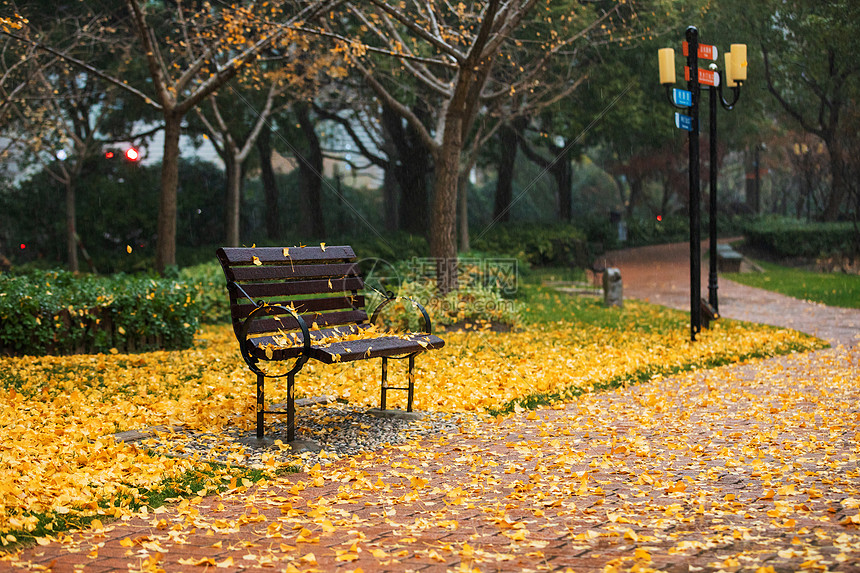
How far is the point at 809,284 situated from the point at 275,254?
15.8 m

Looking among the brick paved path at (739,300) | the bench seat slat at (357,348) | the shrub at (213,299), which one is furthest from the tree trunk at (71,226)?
the bench seat slat at (357,348)

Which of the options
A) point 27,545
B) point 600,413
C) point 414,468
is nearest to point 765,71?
point 600,413

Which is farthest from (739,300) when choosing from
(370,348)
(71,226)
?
(71,226)

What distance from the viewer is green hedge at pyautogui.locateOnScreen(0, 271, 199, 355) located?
832 centimetres

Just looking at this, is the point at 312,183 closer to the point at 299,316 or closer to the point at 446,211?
the point at 446,211

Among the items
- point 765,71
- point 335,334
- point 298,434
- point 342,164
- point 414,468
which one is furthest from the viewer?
point 342,164

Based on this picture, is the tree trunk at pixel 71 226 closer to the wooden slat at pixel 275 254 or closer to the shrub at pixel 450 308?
the shrub at pixel 450 308

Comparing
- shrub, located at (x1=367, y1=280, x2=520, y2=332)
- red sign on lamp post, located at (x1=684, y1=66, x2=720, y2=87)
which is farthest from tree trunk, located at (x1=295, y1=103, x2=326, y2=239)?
red sign on lamp post, located at (x1=684, y1=66, x2=720, y2=87)

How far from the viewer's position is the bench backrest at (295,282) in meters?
5.18

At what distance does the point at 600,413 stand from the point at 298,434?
84.7 inches

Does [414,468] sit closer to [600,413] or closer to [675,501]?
[675,501]

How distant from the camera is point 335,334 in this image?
5738 mm

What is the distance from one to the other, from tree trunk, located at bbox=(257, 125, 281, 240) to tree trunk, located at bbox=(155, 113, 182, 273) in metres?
11.0

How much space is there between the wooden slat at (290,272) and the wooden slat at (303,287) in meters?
0.04
